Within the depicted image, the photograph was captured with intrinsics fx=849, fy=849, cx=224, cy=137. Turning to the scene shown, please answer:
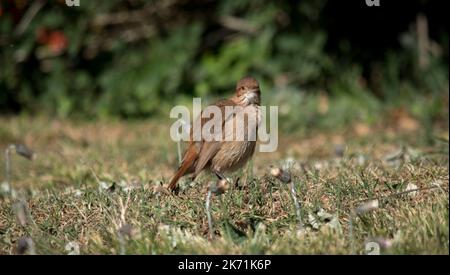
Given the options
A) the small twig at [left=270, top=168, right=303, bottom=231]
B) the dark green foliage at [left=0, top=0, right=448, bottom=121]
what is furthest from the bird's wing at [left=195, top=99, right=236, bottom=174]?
the dark green foliage at [left=0, top=0, right=448, bottom=121]

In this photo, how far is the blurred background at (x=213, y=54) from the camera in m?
9.69

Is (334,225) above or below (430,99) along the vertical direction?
below

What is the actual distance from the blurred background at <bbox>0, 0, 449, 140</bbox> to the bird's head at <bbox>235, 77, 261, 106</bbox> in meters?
3.72

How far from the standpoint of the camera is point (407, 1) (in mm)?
10062

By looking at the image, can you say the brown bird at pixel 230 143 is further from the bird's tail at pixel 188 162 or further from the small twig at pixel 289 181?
the small twig at pixel 289 181

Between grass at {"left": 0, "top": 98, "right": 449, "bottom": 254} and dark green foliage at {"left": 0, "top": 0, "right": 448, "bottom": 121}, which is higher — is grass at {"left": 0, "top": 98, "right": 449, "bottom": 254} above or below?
below

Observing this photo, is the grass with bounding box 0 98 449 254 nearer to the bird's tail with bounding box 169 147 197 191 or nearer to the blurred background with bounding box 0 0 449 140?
the bird's tail with bounding box 169 147 197 191

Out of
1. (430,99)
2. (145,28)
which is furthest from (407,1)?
(145,28)

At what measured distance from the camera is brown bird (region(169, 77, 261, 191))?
5.42 m

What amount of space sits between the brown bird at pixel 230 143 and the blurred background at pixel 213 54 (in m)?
3.79

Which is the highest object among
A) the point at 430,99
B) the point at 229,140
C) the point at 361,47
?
the point at 361,47

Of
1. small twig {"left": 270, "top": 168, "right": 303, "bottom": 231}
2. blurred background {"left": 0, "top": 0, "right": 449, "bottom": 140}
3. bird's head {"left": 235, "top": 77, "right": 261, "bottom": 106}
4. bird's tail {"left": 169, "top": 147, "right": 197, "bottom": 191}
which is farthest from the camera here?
blurred background {"left": 0, "top": 0, "right": 449, "bottom": 140}
